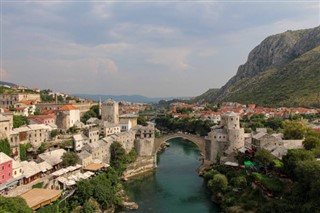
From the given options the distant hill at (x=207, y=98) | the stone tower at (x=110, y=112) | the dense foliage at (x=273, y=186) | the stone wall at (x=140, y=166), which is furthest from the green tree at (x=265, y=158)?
the distant hill at (x=207, y=98)

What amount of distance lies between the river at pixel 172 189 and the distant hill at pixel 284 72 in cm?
3856

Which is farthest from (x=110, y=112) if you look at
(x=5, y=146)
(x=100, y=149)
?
(x=5, y=146)

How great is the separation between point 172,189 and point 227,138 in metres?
8.47

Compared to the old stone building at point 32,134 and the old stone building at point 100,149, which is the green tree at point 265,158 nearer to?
the old stone building at point 100,149

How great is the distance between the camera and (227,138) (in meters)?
32.5

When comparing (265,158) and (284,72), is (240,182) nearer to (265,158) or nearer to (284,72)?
(265,158)

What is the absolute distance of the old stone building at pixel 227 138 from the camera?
31.9 meters

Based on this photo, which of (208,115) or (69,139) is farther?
(208,115)

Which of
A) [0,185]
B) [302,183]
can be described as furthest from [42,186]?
[302,183]

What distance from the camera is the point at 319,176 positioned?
685 inches

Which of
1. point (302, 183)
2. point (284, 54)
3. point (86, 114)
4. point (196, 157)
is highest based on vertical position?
point (284, 54)

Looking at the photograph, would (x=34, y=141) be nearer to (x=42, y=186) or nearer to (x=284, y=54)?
(x=42, y=186)

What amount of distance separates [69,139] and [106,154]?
3.98m

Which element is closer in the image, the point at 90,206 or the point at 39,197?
the point at 39,197
